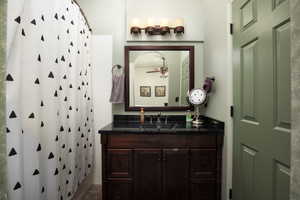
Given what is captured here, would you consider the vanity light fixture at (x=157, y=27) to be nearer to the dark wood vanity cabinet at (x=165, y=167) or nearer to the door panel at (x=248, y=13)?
the door panel at (x=248, y=13)

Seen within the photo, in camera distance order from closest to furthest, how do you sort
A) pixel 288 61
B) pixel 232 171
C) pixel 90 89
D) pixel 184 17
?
pixel 288 61 → pixel 232 171 → pixel 90 89 → pixel 184 17

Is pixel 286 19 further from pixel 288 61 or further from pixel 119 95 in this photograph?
pixel 119 95

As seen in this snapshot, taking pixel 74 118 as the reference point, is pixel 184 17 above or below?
above

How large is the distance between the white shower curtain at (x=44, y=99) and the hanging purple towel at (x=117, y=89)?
509mm

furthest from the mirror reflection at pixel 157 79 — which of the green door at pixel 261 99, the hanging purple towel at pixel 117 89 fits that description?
the green door at pixel 261 99

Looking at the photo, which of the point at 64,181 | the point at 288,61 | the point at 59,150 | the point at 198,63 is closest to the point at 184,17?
the point at 198,63

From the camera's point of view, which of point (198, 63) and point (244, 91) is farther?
point (198, 63)

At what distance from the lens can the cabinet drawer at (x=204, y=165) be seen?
1.80 metres

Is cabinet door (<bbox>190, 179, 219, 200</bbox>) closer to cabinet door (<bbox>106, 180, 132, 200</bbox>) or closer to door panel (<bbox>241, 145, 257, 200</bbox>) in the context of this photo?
door panel (<bbox>241, 145, 257, 200</bbox>)

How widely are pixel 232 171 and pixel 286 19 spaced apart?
1264 millimetres

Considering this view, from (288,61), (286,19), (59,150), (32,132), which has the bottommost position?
(59,150)

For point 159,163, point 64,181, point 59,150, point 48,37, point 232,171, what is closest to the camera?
point 48,37

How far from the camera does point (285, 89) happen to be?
0.94 m

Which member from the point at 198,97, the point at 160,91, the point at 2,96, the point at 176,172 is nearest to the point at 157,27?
the point at 160,91
